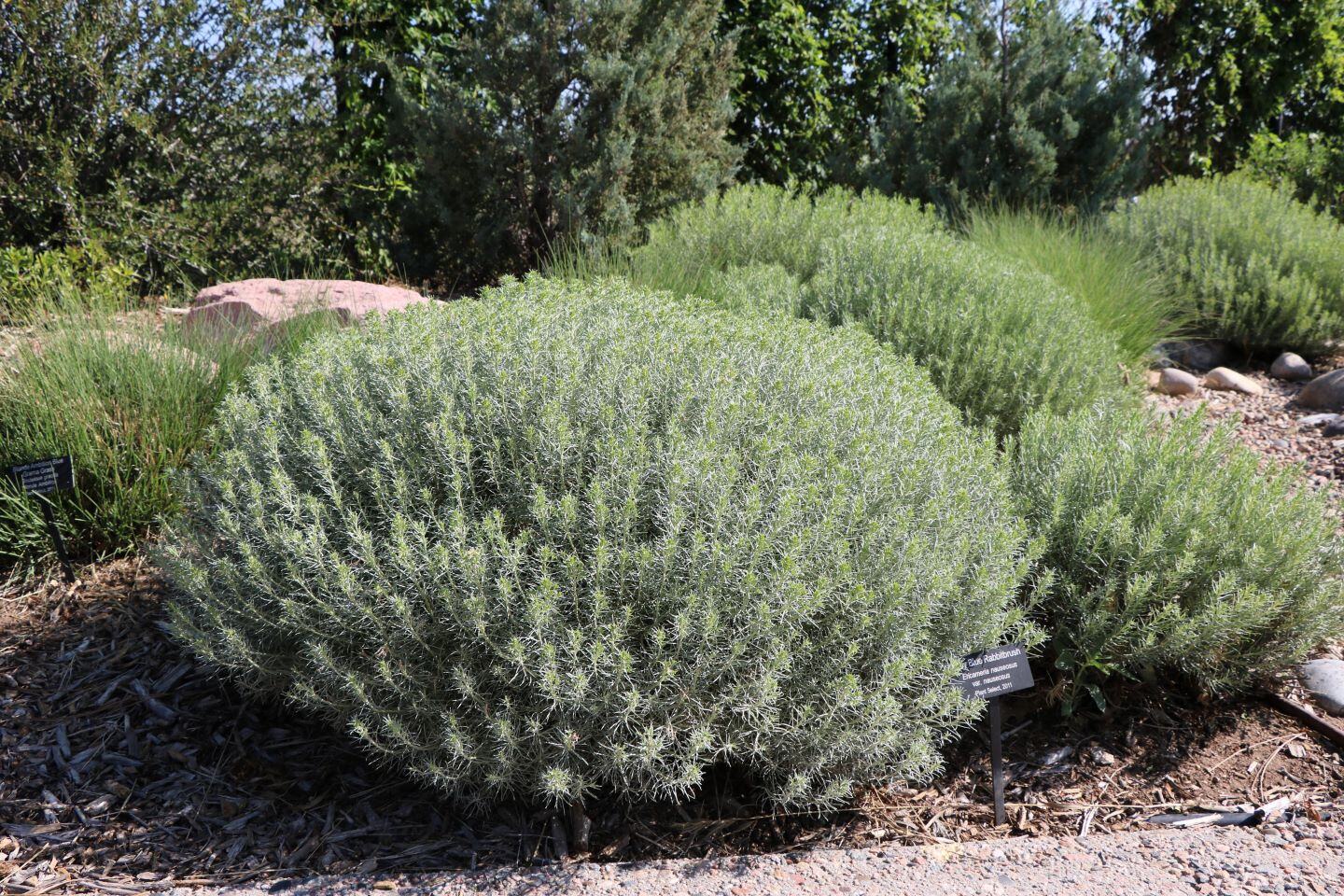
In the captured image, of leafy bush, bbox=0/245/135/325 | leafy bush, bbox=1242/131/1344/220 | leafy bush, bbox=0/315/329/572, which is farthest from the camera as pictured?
leafy bush, bbox=1242/131/1344/220

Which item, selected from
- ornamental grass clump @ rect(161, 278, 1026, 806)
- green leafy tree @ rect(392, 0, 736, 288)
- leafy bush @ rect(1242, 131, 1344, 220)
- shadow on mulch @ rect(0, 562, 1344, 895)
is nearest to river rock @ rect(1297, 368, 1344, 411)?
shadow on mulch @ rect(0, 562, 1344, 895)

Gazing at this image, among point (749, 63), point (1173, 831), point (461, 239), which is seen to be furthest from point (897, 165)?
point (1173, 831)

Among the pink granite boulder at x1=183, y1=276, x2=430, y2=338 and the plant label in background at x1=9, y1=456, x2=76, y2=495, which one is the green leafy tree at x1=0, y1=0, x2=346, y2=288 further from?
the plant label in background at x1=9, y1=456, x2=76, y2=495

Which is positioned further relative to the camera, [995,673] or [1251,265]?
[1251,265]

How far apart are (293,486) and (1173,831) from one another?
236cm

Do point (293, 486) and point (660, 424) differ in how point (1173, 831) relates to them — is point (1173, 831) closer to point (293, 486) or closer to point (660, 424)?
point (660, 424)

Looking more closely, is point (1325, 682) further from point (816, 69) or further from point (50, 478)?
point (816, 69)

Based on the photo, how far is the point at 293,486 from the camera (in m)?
2.47

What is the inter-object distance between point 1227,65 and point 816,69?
5.49 meters

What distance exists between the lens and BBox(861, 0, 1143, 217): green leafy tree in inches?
338

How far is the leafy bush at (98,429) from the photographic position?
346 cm

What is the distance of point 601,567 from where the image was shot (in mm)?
2145

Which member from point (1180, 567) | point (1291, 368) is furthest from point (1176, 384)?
point (1180, 567)

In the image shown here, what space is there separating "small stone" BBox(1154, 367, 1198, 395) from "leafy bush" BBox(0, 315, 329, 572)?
529 cm
